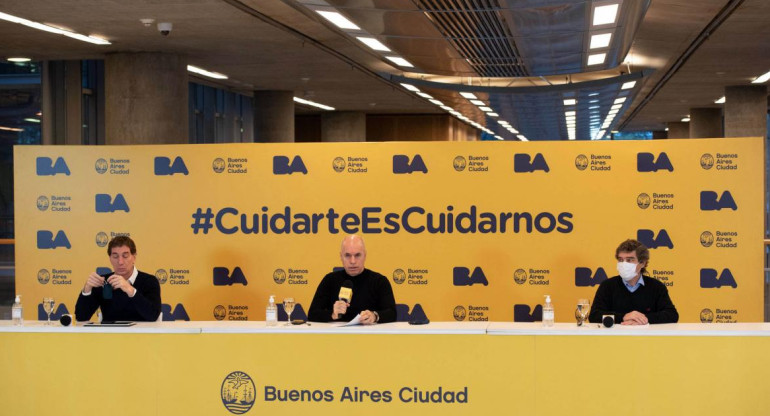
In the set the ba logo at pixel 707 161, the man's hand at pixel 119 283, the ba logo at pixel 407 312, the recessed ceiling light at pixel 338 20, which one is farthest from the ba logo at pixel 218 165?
the ba logo at pixel 707 161

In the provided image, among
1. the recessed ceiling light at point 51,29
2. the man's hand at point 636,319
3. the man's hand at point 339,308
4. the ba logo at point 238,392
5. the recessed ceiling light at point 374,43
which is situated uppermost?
the recessed ceiling light at point 51,29

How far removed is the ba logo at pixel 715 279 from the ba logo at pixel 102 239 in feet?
18.0

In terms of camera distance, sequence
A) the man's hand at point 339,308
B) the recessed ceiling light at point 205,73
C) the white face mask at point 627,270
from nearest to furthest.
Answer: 1. the man's hand at point 339,308
2. the white face mask at point 627,270
3. the recessed ceiling light at point 205,73

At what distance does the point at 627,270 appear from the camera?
679 cm

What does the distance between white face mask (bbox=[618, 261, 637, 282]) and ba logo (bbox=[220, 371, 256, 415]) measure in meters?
2.62

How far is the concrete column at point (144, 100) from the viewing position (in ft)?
46.5

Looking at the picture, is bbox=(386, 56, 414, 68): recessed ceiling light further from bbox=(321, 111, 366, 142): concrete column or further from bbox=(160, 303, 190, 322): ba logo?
bbox=(321, 111, 366, 142): concrete column

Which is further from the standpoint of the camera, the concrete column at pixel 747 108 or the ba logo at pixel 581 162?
the concrete column at pixel 747 108

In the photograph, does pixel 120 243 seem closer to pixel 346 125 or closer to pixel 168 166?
Result: pixel 168 166

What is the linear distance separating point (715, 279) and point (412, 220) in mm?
2731

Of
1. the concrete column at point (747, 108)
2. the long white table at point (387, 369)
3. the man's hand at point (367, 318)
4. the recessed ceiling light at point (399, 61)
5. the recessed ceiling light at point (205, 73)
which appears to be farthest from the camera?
the concrete column at point (747, 108)

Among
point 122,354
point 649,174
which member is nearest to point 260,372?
point 122,354

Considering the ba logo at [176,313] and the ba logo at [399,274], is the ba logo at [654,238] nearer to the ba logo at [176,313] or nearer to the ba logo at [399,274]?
Answer: the ba logo at [399,274]

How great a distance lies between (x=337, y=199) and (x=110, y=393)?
13.3ft
